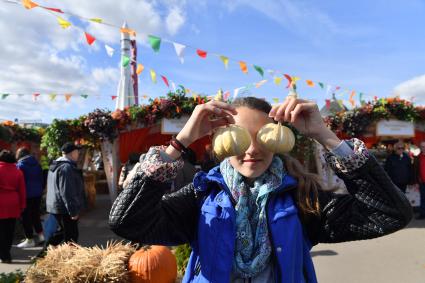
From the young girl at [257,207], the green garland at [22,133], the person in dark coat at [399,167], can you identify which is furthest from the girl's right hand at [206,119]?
the green garland at [22,133]

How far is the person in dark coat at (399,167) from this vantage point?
8680mm

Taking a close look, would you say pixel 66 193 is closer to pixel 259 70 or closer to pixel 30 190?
pixel 30 190

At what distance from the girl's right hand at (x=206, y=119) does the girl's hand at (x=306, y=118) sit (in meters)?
0.18

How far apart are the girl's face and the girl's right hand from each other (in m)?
0.08

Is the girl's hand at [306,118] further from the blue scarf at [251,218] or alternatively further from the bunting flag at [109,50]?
the bunting flag at [109,50]

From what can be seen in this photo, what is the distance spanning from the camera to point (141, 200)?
1342 mm

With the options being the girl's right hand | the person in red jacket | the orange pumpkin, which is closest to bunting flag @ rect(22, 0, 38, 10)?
the person in red jacket

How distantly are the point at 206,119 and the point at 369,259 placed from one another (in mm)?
5157

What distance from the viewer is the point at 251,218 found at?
139cm

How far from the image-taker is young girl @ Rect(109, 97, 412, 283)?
4.32 feet

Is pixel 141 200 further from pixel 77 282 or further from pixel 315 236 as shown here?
pixel 77 282

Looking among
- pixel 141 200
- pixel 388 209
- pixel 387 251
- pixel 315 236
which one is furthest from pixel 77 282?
pixel 387 251

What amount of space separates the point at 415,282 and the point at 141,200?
462 centimetres

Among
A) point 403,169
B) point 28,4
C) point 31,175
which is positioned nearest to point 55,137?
point 31,175
